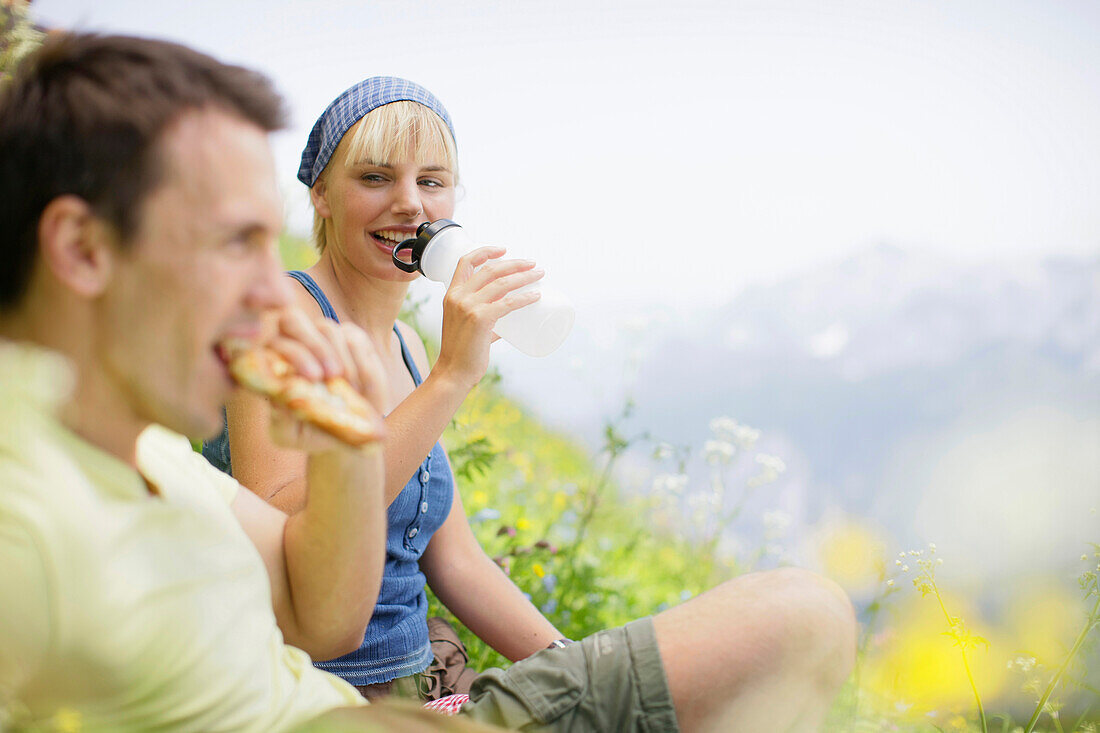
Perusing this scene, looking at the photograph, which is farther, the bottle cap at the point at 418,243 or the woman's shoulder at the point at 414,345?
the woman's shoulder at the point at 414,345

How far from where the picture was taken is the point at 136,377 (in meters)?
0.69

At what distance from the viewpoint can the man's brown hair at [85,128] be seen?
0.65m

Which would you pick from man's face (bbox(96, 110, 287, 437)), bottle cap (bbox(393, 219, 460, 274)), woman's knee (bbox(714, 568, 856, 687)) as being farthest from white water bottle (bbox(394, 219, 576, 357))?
man's face (bbox(96, 110, 287, 437))

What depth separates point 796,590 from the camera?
3.35 feet

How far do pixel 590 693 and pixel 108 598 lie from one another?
569 mm

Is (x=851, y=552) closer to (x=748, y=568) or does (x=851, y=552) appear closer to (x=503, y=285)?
(x=748, y=568)

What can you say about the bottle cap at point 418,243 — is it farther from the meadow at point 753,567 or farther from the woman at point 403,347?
the meadow at point 753,567

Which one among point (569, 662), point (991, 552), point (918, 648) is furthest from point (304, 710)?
point (991, 552)

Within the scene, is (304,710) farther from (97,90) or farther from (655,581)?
(655,581)

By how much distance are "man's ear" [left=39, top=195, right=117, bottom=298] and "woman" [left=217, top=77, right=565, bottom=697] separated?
51cm

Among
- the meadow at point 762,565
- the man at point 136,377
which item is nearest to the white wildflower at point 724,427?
the meadow at point 762,565

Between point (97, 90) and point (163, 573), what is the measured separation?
1.32 feet

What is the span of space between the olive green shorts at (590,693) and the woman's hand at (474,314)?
41 cm

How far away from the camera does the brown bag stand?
138 centimetres
